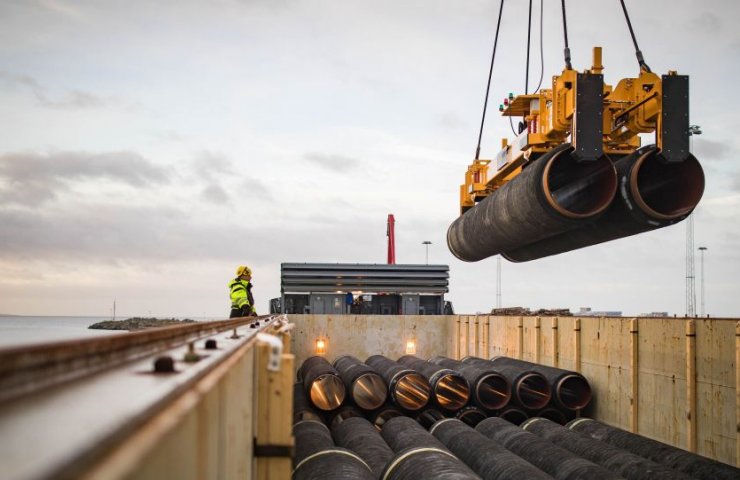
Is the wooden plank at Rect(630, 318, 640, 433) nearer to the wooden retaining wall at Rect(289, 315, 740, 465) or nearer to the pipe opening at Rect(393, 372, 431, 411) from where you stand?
the wooden retaining wall at Rect(289, 315, 740, 465)

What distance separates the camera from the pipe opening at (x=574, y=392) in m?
13.6

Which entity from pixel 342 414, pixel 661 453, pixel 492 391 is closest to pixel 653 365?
pixel 661 453

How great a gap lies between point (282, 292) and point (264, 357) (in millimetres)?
21948


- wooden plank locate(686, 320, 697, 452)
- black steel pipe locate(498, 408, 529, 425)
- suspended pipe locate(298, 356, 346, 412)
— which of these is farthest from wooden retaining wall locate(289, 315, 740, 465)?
suspended pipe locate(298, 356, 346, 412)

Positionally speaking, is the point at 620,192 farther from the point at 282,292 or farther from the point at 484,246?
the point at 282,292

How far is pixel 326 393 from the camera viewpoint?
15.3m

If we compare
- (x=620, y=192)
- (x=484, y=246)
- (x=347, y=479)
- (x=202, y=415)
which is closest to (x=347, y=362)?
(x=484, y=246)

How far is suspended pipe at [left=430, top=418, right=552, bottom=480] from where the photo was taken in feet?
26.5

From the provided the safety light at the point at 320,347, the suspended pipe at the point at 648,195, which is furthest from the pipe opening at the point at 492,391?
the safety light at the point at 320,347

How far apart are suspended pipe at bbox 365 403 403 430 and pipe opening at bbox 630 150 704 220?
7459mm

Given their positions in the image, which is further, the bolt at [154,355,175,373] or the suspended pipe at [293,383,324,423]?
the suspended pipe at [293,383,324,423]

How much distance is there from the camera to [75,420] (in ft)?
5.05

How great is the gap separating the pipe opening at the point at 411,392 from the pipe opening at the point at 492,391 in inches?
46.5

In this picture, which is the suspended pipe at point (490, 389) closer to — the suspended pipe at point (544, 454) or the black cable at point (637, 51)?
the suspended pipe at point (544, 454)
